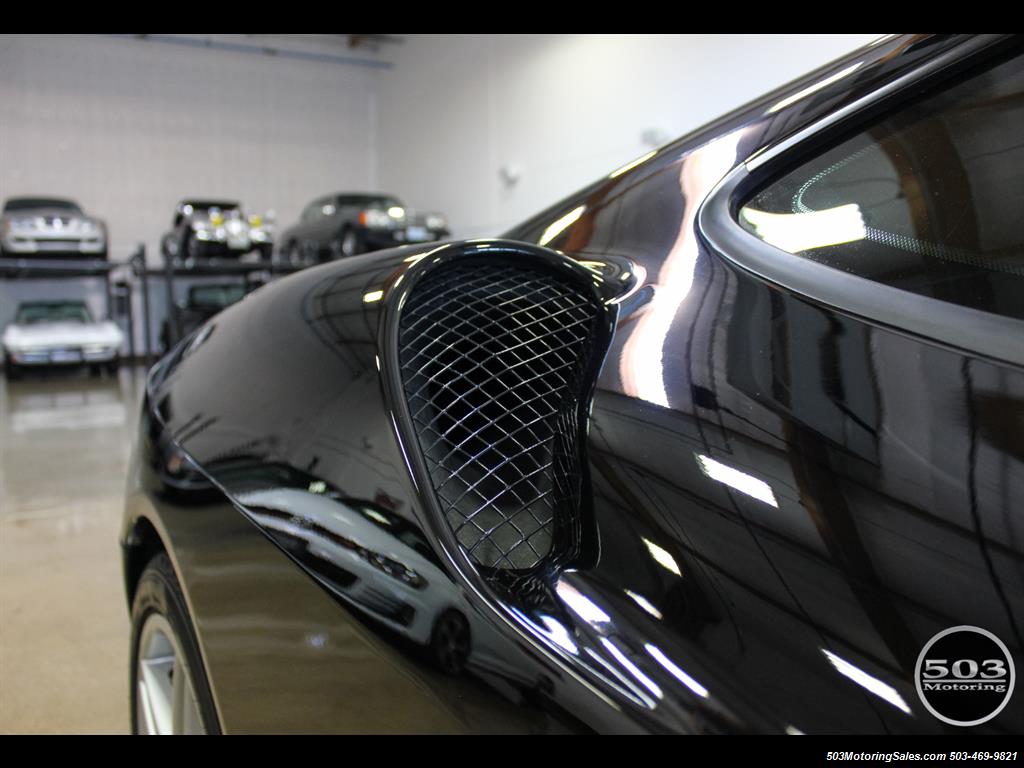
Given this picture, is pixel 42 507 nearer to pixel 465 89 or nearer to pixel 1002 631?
pixel 1002 631

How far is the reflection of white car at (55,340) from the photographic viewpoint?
29.1 ft

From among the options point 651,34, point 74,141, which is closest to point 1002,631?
point 651,34

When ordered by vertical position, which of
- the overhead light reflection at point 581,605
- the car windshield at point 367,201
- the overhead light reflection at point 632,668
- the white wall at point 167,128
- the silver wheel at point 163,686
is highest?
the white wall at point 167,128

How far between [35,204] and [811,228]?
11.3 metres

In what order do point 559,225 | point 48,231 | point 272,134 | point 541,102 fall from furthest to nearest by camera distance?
point 272,134, point 541,102, point 48,231, point 559,225

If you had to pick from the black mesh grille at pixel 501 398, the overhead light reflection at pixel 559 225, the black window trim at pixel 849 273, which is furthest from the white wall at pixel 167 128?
the black window trim at pixel 849 273

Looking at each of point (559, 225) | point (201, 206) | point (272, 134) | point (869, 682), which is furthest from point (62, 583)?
point (272, 134)

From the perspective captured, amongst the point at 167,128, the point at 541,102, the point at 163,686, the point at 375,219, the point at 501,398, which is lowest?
the point at 163,686

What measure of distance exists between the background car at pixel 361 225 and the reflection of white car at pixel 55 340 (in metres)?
3.14

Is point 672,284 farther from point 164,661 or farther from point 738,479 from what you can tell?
point 164,661

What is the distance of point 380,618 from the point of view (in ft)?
1.96

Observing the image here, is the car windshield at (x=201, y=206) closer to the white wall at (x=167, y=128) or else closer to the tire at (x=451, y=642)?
the white wall at (x=167, y=128)

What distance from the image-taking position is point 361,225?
421 inches

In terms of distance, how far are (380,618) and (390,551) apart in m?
0.05
